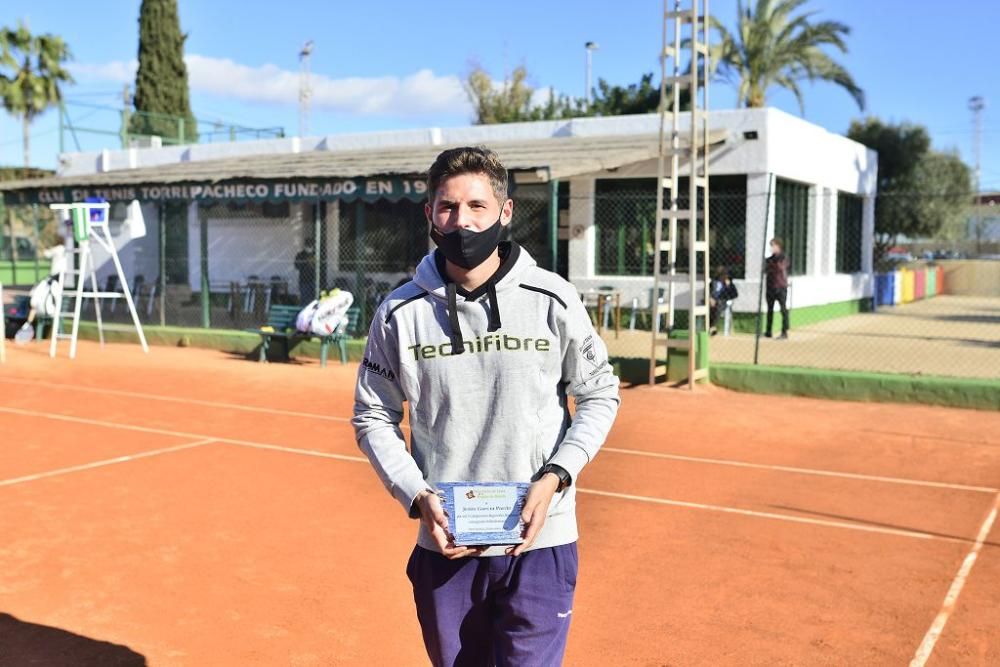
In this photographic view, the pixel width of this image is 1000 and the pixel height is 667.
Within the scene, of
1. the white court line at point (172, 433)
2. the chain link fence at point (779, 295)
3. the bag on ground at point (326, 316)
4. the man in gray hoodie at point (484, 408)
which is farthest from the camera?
the chain link fence at point (779, 295)

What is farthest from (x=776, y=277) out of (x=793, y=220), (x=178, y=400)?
(x=178, y=400)

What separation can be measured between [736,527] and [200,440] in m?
5.23

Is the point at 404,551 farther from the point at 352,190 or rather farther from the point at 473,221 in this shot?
the point at 352,190

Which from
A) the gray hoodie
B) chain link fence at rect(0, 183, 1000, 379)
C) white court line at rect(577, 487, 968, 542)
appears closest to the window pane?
chain link fence at rect(0, 183, 1000, 379)

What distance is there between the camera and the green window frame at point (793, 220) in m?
21.5

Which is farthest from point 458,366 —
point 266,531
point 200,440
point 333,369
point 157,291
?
point 157,291

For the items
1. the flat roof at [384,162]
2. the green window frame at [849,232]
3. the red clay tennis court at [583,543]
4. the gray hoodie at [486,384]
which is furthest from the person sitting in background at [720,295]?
the gray hoodie at [486,384]

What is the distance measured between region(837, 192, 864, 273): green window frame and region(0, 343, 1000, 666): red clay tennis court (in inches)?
615

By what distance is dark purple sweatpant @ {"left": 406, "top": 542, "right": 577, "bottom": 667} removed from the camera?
266 centimetres

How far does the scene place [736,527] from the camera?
6777mm

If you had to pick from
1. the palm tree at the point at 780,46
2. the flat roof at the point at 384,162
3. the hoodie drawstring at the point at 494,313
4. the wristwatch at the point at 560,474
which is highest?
the palm tree at the point at 780,46

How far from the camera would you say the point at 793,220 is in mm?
22453

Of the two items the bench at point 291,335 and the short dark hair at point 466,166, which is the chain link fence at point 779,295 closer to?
the bench at point 291,335

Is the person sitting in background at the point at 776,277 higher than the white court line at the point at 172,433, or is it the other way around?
the person sitting in background at the point at 776,277
